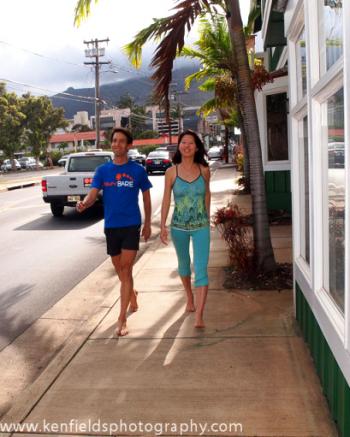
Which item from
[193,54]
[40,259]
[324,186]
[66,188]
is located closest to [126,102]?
[193,54]

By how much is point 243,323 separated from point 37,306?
2.65m

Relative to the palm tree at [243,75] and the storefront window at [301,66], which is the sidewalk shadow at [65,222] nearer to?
the palm tree at [243,75]

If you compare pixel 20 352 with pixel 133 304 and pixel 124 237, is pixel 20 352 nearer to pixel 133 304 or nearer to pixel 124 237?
pixel 133 304

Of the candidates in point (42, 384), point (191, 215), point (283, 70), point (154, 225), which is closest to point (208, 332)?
point (191, 215)

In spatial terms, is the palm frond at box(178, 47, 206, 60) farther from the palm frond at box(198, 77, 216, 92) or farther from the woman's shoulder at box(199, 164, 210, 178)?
the woman's shoulder at box(199, 164, 210, 178)

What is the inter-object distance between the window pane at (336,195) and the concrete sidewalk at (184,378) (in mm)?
818

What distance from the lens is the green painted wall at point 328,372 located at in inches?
110

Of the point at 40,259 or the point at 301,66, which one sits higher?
the point at 301,66

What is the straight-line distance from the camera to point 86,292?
6.84 meters

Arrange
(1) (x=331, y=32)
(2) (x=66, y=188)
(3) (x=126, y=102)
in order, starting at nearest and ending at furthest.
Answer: (1) (x=331, y=32) < (2) (x=66, y=188) < (3) (x=126, y=102)

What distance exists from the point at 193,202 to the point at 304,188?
99 cm

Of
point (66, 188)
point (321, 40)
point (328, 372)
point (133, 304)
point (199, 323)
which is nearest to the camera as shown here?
point (328, 372)

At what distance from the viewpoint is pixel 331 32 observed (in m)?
3.12

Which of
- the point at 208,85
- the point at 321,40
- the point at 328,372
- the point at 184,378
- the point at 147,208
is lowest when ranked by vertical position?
the point at 184,378
